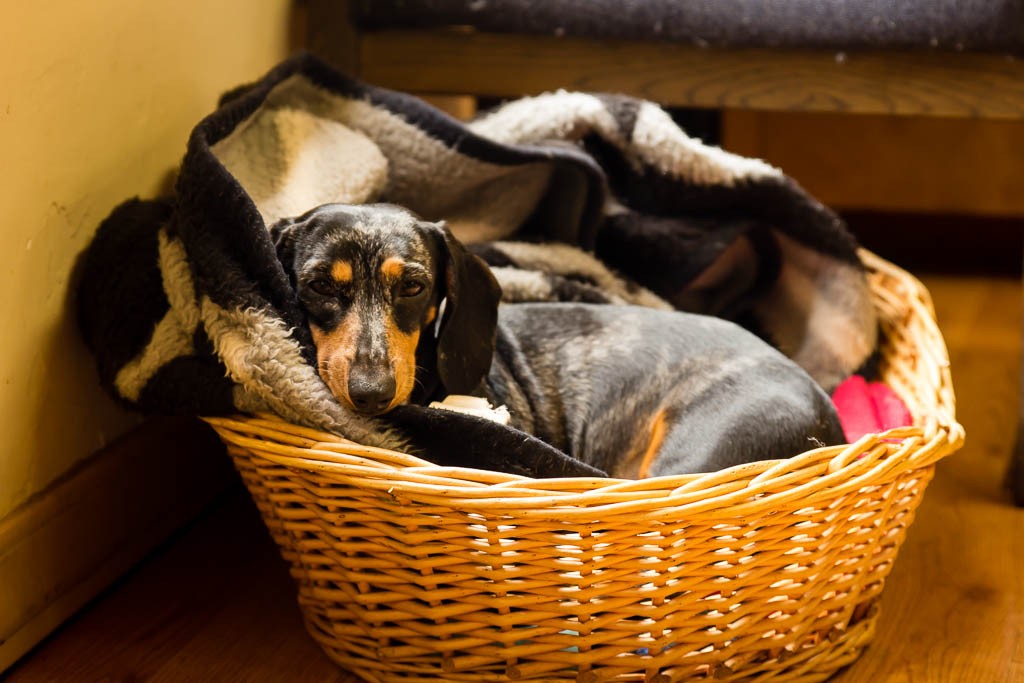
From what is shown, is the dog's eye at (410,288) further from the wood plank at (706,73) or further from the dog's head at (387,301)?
the wood plank at (706,73)

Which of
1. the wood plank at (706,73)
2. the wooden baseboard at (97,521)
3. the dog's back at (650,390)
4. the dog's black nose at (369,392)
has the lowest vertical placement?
the wooden baseboard at (97,521)

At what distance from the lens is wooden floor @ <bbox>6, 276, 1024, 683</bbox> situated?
4.89 ft

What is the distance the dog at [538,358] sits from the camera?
4.77 ft

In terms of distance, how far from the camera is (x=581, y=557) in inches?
50.7

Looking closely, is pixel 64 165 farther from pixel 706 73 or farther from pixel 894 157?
pixel 894 157

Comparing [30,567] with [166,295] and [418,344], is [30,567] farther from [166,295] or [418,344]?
[418,344]

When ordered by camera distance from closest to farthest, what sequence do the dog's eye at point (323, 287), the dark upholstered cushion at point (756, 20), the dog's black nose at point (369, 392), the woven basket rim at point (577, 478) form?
the woven basket rim at point (577, 478), the dog's black nose at point (369, 392), the dog's eye at point (323, 287), the dark upholstered cushion at point (756, 20)

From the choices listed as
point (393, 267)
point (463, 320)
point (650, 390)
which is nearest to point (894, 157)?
point (650, 390)

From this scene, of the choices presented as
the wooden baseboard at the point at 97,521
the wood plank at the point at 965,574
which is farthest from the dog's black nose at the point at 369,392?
the wood plank at the point at 965,574

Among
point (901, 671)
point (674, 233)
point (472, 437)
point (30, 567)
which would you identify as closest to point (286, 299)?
point (472, 437)

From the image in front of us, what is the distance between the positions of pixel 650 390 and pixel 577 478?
0.41 metres

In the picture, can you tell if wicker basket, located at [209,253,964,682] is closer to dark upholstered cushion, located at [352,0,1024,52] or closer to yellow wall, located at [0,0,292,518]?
yellow wall, located at [0,0,292,518]

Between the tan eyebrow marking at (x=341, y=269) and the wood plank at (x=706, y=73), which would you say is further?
the wood plank at (x=706, y=73)

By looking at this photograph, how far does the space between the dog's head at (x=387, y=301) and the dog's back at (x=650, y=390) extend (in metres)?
0.12
